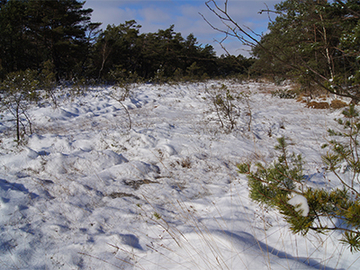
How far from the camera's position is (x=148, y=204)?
2.63 metres

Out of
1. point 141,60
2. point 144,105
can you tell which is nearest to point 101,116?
point 144,105

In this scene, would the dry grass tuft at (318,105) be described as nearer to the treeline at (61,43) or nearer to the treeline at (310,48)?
the treeline at (310,48)

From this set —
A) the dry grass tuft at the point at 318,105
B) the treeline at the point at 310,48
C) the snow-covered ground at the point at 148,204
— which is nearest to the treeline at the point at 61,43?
the dry grass tuft at the point at 318,105

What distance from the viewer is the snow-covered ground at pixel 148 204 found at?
1.70 meters

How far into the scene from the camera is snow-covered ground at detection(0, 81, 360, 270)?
1695mm

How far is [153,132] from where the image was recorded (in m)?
5.07

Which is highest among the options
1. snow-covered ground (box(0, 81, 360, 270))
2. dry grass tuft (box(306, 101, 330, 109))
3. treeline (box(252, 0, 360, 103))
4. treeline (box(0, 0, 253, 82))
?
treeline (box(0, 0, 253, 82))

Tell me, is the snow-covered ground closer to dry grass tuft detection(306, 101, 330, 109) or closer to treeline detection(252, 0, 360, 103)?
treeline detection(252, 0, 360, 103)

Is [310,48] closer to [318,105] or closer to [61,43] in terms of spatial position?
[318,105]

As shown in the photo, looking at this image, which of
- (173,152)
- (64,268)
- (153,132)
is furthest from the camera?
(153,132)

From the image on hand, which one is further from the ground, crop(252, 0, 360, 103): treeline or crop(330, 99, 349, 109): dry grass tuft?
crop(330, 99, 349, 109): dry grass tuft

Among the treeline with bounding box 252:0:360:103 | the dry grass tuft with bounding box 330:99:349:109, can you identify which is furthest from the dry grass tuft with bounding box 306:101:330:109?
the treeline with bounding box 252:0:360:103

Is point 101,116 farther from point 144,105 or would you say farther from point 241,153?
point 241,153

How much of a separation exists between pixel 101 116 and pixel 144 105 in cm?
232
